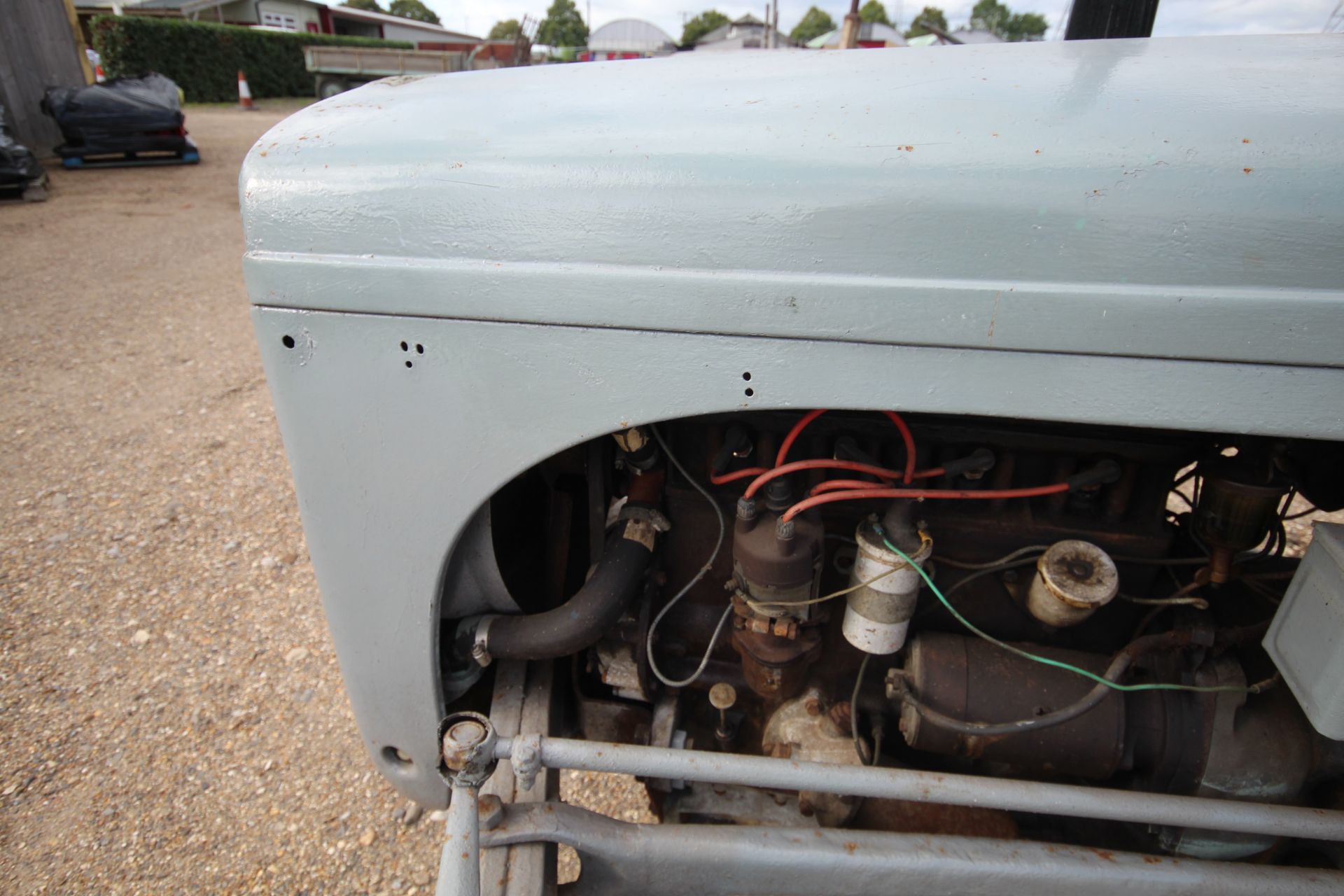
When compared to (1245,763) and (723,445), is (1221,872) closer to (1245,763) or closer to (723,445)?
(1245,763)

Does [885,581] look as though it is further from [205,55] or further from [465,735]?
[205,55]

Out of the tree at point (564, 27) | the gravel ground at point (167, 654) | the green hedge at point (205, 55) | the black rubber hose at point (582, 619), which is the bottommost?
the gravel ground at point (167, 654)

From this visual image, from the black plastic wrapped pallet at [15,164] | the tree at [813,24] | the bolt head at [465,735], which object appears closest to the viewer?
the bolt head at [465,735]

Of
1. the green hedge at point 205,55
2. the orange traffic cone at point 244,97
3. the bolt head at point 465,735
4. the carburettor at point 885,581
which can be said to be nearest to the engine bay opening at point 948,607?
the carburettor at point 885,581

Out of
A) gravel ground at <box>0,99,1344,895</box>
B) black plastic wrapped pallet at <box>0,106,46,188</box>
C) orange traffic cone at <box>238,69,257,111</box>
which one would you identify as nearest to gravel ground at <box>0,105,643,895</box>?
gravel ground at <box>0,99,1344,895</box>

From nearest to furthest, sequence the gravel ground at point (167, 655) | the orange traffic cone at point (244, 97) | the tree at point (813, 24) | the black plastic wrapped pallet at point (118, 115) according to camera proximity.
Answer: the gravel ground at point (167, 655) → the black plastic wrapped pallet at point (118, 115) → the orange traffic cone at point (244, 97) → the tree at point (813, 24)

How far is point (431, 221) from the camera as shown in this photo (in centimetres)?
101

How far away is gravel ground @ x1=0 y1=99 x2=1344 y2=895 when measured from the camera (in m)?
1.82

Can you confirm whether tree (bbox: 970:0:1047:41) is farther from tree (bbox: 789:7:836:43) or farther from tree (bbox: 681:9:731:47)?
tree (bbox: 681:9:731:47)

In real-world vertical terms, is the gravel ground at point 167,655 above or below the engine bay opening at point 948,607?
below

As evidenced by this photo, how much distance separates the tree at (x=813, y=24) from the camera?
35875mm

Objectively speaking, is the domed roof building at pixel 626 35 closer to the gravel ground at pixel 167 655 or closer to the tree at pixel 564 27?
the tree at pixel 564 27

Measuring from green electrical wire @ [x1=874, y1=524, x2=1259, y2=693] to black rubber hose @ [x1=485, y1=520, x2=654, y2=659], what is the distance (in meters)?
0.45

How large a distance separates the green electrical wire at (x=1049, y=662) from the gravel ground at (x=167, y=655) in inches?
42.0
